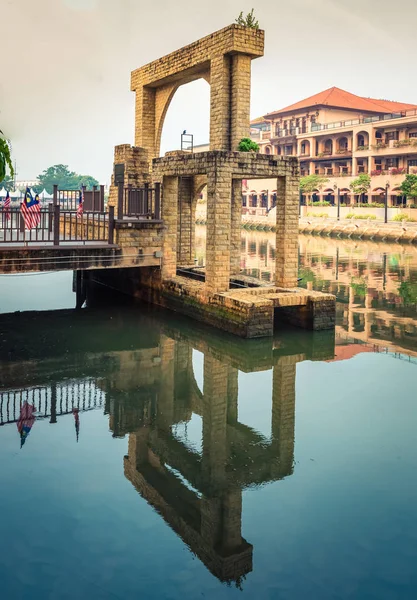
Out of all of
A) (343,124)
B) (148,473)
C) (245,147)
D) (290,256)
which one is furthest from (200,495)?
(343,124)

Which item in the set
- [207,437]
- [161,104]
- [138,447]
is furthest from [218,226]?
[161,104]

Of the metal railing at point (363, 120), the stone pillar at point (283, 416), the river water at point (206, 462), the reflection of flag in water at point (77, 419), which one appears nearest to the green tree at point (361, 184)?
the metal railing at point (363, 120)

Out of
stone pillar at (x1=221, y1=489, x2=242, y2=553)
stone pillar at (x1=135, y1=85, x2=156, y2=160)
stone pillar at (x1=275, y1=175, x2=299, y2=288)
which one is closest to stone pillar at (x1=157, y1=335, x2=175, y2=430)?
stone pillar at (x1=221, y1=489, x2=242, y2=553)

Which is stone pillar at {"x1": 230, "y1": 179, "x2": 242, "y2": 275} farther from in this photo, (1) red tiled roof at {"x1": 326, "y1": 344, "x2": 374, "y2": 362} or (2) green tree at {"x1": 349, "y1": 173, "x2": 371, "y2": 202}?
(2) green tree at {"x1": 349, "y1": 173, "x2": 371, "y2": 202}

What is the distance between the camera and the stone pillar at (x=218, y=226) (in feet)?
57.5

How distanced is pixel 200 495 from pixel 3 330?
1096 centimetres

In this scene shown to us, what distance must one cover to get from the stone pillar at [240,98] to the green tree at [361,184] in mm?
44430

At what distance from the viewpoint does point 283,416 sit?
1183 centimetres

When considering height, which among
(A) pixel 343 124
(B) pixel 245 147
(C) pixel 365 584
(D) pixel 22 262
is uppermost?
(A) pixel 343 124

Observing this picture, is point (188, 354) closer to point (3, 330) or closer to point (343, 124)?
point (3, 330)

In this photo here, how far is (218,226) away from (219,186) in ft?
3.42

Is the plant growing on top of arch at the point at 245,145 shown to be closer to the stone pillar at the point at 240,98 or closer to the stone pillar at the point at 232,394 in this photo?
the stone pillar at the point at 240,98

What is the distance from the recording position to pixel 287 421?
11.5m

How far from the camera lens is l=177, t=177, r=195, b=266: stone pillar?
77.8 ft
